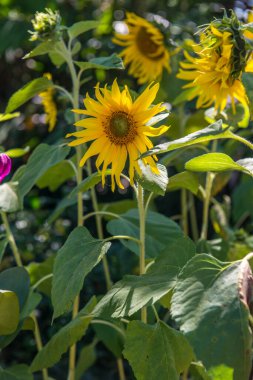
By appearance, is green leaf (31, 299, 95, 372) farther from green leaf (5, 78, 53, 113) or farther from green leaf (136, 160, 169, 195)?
green leaf (5, 78, 53, 113)

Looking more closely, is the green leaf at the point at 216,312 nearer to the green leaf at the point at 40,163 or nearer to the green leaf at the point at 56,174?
the green leaf at the point at 40,163

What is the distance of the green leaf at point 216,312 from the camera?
0.81 m

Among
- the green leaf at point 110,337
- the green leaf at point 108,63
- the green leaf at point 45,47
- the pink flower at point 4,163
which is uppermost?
the green leaf at point 45,47

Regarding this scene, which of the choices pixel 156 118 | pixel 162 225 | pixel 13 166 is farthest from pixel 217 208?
pixel 13 166

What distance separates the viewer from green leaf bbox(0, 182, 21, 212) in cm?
118

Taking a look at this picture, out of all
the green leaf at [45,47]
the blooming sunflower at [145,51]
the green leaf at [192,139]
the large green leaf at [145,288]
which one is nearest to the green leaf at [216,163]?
the green leaf at [192,139]

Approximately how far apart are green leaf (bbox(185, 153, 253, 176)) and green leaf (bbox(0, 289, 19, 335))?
0.31 m

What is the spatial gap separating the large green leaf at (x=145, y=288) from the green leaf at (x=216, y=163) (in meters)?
0.14

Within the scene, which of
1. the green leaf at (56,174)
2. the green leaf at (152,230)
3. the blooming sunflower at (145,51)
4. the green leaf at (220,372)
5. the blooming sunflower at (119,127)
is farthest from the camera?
the blooming sunflower at (145,51)

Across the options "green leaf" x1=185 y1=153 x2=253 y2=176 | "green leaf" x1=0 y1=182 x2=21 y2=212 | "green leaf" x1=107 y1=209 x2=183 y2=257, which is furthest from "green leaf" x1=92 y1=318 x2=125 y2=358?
"green leaf" x1=185 y1=153 x2=253 y2=176

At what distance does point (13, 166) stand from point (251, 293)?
169 cm

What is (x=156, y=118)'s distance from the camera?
1.03 meters

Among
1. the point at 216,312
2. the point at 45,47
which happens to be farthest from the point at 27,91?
the point at 216,312

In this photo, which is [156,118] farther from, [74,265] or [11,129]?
[11,129]
